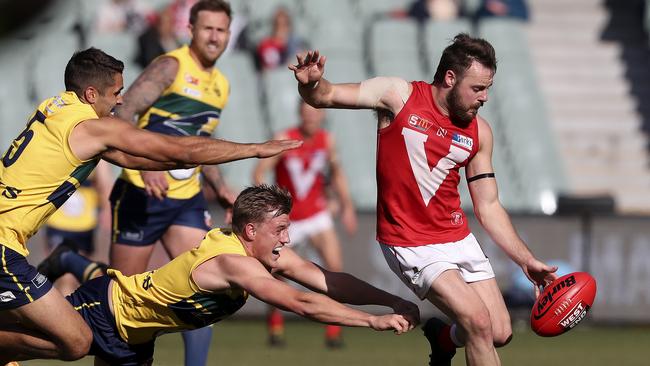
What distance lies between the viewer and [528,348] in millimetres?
11852

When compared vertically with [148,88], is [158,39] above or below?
below

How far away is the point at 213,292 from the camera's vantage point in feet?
22.7

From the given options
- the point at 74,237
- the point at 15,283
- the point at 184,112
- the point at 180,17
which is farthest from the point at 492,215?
the point at 180,17

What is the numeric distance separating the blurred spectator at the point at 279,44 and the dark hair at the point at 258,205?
10732 mm

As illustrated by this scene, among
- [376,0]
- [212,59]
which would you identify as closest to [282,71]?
[376,0]

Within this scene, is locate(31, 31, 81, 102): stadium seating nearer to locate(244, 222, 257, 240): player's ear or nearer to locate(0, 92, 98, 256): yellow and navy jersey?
locate(0, 92, 98, 256): yellow and navy jersey

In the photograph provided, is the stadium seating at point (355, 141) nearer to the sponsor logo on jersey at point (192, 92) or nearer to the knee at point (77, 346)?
the sponsor logo on jersey at point (192, 92)

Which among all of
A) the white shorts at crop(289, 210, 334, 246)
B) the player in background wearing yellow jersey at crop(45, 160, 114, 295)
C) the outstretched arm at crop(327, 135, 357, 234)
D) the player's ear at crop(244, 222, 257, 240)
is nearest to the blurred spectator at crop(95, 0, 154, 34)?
the player in background wearing yellow jersey at crop(45, 160, 114, 295)

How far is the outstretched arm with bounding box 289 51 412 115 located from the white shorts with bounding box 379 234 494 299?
34.6 inches

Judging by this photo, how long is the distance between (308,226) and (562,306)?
5.03 meters

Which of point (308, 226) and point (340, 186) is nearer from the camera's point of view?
point (308, 226)

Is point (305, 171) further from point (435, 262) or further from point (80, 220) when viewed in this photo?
point (435, 262)

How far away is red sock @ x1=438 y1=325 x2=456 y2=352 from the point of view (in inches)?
313

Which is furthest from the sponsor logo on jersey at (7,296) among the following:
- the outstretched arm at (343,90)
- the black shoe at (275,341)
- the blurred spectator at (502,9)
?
the blurred spectator at (502,9)
